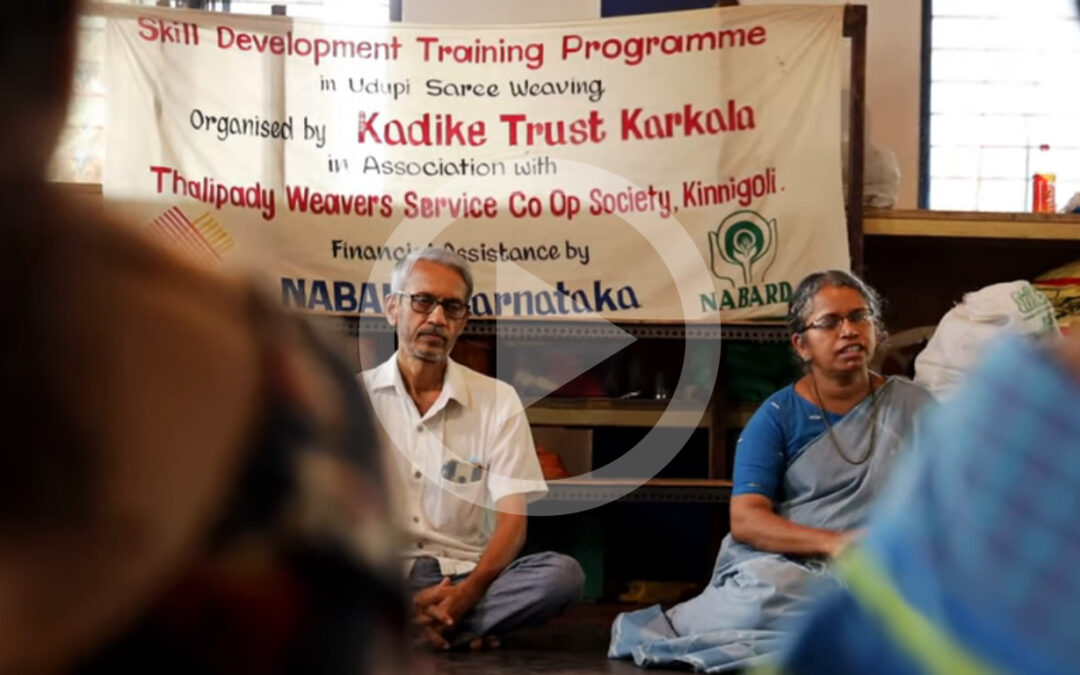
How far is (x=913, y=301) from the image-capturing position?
4.92 metres

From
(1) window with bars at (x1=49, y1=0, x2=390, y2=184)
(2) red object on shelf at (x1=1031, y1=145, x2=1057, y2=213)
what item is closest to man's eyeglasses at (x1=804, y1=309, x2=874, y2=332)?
(2) red object on shelf at (x1=1031, y1=145, x2=1057, y2=213)

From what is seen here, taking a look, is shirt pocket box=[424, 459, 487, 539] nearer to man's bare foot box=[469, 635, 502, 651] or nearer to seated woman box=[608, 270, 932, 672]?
man's bare foot box=[469, 635, 502, 651]

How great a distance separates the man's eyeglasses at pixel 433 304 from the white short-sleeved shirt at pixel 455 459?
0.15 meters

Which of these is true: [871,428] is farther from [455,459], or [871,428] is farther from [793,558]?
[455,459]

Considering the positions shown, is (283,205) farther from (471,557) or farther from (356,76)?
(471,557)

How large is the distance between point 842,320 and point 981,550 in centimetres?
298

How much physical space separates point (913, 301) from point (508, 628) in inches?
91.9

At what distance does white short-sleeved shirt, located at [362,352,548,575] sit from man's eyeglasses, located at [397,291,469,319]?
148 millimetres

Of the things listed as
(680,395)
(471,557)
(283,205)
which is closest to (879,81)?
(680,395)

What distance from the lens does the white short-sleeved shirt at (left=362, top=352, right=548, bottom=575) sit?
323cm

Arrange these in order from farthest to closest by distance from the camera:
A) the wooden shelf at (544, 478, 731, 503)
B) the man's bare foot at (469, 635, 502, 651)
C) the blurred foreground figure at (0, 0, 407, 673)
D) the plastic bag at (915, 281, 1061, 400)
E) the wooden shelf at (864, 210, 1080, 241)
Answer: the wooden shelf at (864, 210, 1080, 241) → the wooden shelf at (544, 478, 731, 503) → the plastic bag at (915, 281, 1061, 400) → the man's bare foot at (469, 635, 502, 651) → the blurred foreground figure at (0, 0, 407, 673)

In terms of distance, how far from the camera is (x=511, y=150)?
431 cm

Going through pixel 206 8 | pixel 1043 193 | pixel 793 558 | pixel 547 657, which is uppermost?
pixel 206 8

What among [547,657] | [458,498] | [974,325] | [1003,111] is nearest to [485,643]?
[547,657]
